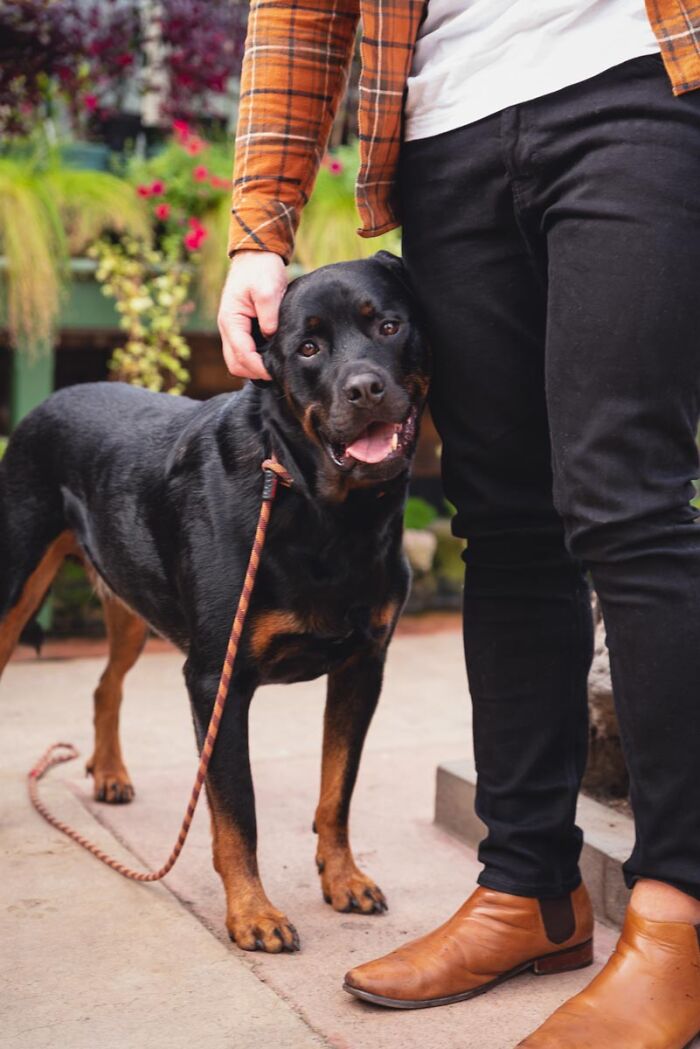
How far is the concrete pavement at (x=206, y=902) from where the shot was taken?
1966 mm

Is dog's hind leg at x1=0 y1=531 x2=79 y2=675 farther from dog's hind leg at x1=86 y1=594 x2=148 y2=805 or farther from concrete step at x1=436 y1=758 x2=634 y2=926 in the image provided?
concrete step at x1=436 y1=758 x2=634 y2=926

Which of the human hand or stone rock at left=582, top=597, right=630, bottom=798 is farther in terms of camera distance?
stone rock at left=582, top=597, right=630, bottom=798

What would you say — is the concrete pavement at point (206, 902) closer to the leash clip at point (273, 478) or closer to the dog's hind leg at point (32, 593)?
the dog's hind leg at point (32, 593)

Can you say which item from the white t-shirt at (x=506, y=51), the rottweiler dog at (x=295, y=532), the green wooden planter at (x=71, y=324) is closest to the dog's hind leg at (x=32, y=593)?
the rottweiler dog at (x=295, y=532)

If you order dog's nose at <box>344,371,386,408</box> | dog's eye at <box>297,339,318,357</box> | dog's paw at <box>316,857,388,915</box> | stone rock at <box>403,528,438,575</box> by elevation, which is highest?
dog's eye at <box>297,339,318,357</box>

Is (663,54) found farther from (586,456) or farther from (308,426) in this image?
(308,426)

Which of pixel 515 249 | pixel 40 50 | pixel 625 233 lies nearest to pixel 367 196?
pixel 515 249

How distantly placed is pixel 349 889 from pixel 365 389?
3.32 feet

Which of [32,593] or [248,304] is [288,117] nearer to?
[248,304]

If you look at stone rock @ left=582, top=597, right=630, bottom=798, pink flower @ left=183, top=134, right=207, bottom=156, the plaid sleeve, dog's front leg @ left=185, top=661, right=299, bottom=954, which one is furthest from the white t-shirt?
pink flower @ left=183, top=134, right=207, bottom=156

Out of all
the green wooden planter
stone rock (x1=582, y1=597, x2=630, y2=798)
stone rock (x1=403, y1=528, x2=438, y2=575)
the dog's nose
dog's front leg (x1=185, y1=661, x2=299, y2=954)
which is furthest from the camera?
stone rock (x1=403, y1=528, x2=438, y2=575)

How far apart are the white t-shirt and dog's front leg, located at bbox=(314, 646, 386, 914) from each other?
1.07 metres

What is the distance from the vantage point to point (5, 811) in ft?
9.95

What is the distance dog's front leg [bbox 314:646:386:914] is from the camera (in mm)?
2527
